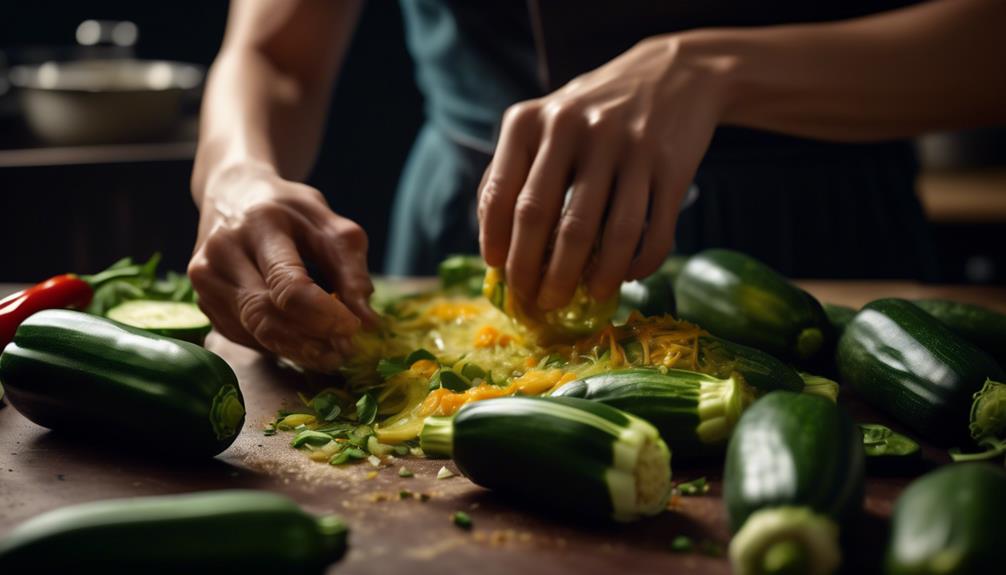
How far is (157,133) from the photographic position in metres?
4.95

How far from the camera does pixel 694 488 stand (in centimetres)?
150

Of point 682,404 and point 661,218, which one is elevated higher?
point 661,218

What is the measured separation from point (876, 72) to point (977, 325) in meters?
0.66

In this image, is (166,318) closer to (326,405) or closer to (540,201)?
(326,405)

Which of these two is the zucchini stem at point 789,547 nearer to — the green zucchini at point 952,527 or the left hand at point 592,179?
the green zucchini at point 952,527

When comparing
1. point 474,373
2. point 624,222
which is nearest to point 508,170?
point 624,222

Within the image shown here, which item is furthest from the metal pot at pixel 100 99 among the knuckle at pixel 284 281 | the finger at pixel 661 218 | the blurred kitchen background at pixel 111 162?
the finger at pixel 661 218

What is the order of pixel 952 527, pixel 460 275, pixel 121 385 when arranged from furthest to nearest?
1. pixel 460 275
2. pixel 121 385
3. pixel 952 527

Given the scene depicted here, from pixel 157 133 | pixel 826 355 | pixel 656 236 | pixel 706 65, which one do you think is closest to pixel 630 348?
pixel 656 236

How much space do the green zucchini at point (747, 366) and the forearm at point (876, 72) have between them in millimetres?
614

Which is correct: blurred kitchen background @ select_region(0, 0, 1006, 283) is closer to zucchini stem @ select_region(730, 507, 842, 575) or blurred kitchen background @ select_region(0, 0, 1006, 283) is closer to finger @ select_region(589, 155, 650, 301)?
finger @ select_region(589, 155, 650, 301)

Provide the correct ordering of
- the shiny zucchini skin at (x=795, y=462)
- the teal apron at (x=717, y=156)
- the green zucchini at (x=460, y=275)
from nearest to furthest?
1. the shiny zucchini skin at (x=795, y=462)
2. the green zucchini at (x=460, y=275)
3. the teal apron at (x=717, y=156)

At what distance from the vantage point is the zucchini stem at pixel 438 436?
152 centimetres

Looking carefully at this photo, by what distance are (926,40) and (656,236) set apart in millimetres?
939
